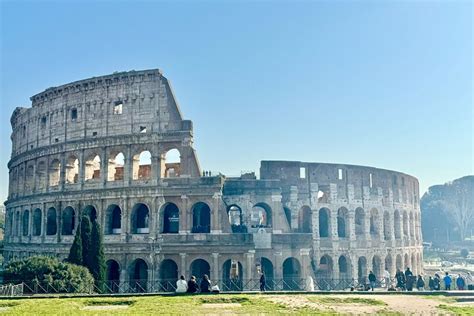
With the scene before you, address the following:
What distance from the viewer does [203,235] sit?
85.2 feet

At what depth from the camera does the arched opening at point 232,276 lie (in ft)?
84.3

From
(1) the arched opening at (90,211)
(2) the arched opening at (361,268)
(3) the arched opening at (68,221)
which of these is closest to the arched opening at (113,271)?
(1) the arched opening at (90,211)

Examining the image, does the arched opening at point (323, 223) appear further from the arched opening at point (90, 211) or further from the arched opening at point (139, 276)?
the arched opening at point (90, 211)

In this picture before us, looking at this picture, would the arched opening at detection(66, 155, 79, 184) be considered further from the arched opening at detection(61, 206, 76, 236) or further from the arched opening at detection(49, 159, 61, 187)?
the arched opening at detection(61, 206, 76, 236)

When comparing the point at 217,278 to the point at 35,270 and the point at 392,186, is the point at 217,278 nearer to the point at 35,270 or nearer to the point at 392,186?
the point at 35,270

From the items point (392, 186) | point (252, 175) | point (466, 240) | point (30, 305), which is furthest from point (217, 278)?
point (466, 240)

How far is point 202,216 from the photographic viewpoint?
92.9ft

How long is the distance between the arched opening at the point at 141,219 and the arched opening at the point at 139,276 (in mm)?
1916

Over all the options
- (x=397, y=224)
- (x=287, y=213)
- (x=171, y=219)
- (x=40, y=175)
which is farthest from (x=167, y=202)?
(x=397, y=224)

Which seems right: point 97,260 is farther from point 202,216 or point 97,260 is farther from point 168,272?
point 202,216

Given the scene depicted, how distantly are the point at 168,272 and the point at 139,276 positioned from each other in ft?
6.84

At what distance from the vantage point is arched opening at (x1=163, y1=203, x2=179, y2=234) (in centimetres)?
2807

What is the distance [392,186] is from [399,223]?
3135 millimetres

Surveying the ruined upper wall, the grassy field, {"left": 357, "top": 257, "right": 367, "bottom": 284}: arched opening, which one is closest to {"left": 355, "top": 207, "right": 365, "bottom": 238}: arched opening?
{"left": 357, "top": 257, "right": 367, "bottom": 284}: arched opening
